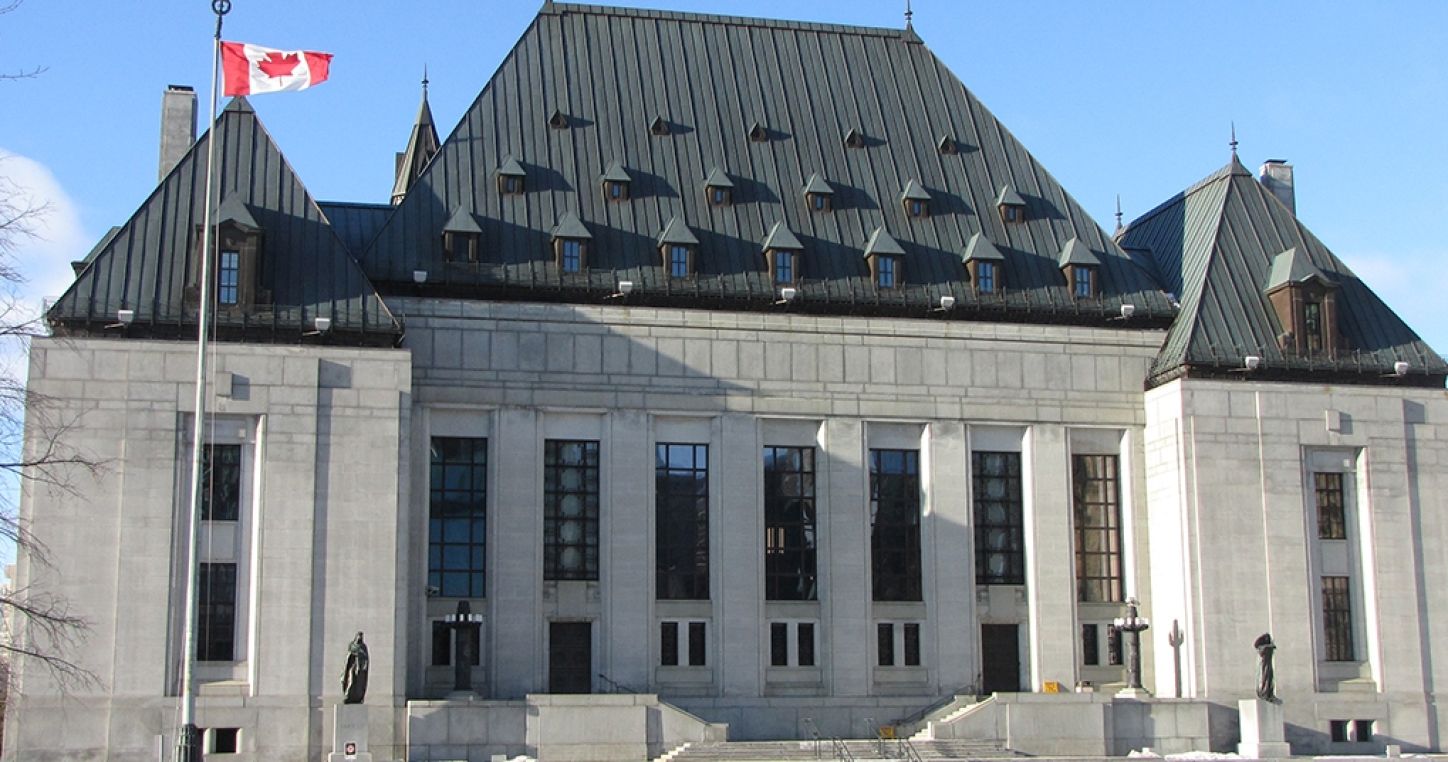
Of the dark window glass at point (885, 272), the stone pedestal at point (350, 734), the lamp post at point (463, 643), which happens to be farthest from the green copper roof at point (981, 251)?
the stone pedestal at point (350, 734)

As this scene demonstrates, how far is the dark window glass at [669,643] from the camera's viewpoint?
158 feet

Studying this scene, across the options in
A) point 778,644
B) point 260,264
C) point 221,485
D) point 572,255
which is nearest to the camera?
point 221,485

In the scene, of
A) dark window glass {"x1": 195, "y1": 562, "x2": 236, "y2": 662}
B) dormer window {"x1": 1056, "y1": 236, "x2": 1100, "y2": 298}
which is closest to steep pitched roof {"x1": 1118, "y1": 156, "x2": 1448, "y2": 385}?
dormer window {"x1": 1056, "y1": 236, "x2": 1100, "y2": 298}

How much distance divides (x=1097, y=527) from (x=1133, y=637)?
11.8 ft

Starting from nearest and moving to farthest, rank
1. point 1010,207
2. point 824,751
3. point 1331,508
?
1. point 824,751
2. point 1331,508
3. point 1010,207

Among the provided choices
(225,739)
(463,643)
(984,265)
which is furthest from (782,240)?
(225,739)

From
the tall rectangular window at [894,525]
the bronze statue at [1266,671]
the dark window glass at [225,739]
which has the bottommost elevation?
the dark window glass at [225,739]

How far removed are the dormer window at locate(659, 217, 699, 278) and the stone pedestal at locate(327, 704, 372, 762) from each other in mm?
15028

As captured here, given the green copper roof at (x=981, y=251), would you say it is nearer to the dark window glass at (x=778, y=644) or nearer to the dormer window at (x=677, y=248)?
the dormer window at (x=677, y=248)

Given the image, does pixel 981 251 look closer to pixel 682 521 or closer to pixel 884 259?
pixel 884 259

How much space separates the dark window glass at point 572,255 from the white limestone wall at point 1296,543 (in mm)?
16611

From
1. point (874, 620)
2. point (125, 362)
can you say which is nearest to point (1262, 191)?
point (874, 620)

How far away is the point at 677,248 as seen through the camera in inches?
1969

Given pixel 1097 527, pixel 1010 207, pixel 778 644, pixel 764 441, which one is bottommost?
pixel 778 644
